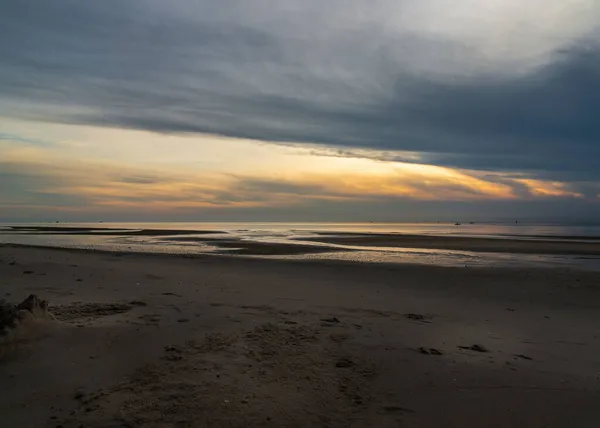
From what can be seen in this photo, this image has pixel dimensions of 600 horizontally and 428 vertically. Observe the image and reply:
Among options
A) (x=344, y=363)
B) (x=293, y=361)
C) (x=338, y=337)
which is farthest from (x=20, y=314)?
(x=338, y=337)

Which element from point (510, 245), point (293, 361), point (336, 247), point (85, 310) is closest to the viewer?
point (293, 361)

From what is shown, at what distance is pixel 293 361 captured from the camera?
6.24 m

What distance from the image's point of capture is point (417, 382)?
575 centimetres

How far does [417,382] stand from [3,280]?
41.1 feet

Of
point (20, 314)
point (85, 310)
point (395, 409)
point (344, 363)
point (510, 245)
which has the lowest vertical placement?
point (395, 409)

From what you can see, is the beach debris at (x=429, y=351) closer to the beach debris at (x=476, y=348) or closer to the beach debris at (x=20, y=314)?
the beach debris at (x=476, y=348)

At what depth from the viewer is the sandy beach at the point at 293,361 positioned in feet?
15.4

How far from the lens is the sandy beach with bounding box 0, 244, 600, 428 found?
15.4 feet

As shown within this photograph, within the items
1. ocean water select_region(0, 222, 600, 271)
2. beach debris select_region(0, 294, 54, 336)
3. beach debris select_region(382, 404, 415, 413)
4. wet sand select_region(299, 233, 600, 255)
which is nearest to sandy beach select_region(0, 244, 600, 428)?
beach debris select_region(382, 404, 415, 413)

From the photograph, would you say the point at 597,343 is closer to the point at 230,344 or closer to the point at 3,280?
the point at 230,344

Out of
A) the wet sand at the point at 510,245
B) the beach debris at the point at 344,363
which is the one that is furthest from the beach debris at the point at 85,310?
the wet sand at the point at 510,245

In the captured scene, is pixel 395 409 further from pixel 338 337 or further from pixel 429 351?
pixel 338 337

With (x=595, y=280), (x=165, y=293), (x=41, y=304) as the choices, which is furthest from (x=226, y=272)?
(x=595, y=280)

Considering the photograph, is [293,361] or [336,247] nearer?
[293,361]
